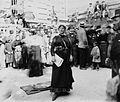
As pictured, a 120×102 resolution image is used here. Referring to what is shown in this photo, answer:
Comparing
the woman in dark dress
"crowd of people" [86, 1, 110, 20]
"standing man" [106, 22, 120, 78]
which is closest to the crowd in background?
"crowd of people" [86, 1, 110, 20]

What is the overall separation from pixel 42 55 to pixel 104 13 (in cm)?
161

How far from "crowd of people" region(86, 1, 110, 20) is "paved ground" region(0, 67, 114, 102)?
1247 mm

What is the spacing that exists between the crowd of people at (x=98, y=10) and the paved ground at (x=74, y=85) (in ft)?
4.09

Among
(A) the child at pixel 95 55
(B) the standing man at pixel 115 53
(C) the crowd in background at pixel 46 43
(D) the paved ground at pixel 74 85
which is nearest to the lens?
(B) the standing man at pixel 115 53

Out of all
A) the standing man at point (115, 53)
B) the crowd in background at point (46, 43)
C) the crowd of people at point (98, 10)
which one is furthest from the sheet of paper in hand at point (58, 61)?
the crowd of people at point (98, 10)

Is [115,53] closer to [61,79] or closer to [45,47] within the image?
[61,79]

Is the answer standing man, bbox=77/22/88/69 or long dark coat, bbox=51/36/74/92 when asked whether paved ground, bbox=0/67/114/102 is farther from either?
standing man, bbox=77/22/88/69

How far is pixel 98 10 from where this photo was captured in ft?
15.9

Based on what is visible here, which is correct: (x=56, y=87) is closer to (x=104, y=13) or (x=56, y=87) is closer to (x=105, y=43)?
(x=105, y=43)

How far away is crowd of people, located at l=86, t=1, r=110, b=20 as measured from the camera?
15.5ft

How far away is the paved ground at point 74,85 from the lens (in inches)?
125

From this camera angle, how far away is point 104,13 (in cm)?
475

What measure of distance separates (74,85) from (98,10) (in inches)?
76.9

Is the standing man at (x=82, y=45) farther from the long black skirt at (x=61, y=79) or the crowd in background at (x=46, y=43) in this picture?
the long black skirt at (x=61, y=79)
